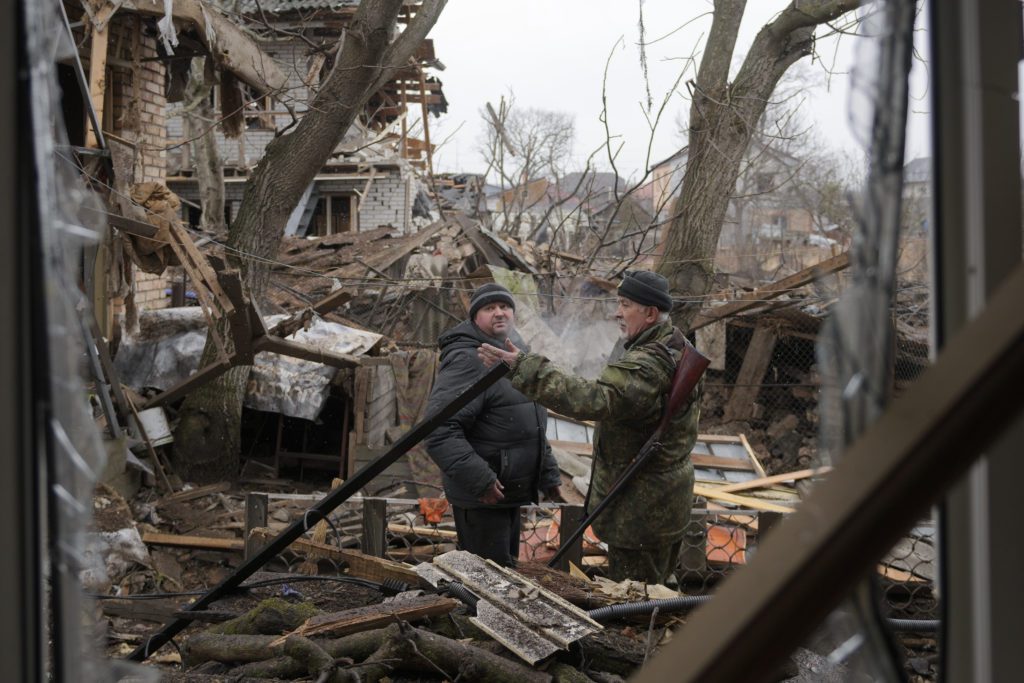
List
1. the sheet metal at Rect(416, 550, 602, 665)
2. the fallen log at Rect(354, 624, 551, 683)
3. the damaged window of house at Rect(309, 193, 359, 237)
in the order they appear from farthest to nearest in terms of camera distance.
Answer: the damaged window of house at Rect(309, 193, 359, 237), the sheet metal at Rect(416, 550, 602, 665), the fallen log at Rect(354, 624, 551, 683)

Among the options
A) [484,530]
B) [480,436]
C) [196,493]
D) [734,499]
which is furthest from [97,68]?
[734,499]

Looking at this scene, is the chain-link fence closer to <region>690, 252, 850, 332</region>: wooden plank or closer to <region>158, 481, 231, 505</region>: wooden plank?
<region>158, 481, 231, 505</region>: wooden plank

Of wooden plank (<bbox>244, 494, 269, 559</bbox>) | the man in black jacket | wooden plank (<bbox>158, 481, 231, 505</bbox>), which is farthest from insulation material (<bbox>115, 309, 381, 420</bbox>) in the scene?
the man in black jacket

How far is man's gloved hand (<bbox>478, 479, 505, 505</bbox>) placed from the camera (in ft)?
14.5

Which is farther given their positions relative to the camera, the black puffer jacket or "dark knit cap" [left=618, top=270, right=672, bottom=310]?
the black puffer jacket

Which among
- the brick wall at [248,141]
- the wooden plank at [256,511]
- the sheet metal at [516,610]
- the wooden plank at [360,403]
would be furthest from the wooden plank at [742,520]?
the brick wall at [248,141]

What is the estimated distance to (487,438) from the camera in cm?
461

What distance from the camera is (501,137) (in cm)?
1163

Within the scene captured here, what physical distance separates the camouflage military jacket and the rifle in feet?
0.13

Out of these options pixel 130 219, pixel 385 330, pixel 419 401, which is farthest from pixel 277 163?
pixel 385 330

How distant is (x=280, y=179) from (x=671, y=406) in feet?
18.5

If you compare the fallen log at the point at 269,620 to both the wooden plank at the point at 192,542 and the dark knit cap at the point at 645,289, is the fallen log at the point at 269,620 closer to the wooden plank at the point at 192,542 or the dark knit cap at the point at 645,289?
the dark knit cap at the point at 645,289

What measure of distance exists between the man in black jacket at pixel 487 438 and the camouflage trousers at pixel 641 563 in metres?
0.59

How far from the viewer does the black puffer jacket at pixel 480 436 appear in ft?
14.5
